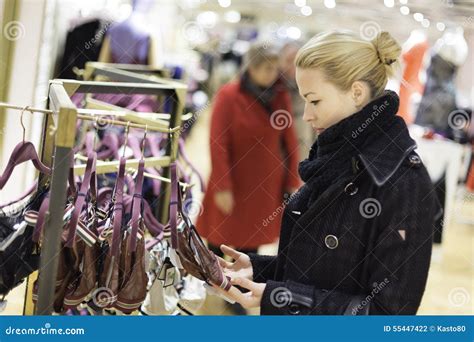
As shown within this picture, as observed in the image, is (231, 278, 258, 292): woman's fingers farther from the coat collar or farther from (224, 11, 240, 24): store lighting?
(224, 11, 240, 24): store lighting

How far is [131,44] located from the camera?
398 cm

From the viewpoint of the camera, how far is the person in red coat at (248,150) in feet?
11.6

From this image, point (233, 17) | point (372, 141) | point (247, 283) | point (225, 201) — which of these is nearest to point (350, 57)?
point (372, 141)

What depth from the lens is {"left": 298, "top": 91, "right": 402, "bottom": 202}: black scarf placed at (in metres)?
→ 1.83

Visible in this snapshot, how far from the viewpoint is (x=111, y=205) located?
6.48 feet

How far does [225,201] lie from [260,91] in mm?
574

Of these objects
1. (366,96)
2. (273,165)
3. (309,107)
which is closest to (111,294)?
(309,107)

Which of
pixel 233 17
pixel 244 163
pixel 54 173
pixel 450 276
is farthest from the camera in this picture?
pixel 233 17

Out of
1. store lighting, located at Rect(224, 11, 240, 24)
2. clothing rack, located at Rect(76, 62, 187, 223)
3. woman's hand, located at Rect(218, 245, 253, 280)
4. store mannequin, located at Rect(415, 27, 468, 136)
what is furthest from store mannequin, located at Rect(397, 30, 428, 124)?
store lighting, located at Rect(224, 11, 240, 24)

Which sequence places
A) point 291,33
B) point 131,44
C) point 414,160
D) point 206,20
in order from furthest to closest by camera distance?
1. point 206,20
2. point 291,33
3. point 131,44
4. point 414,160

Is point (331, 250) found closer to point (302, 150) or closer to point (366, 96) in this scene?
point (366, 96)

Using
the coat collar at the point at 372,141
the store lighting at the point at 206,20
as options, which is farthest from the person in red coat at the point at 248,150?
the store lighting at the point at 206,20

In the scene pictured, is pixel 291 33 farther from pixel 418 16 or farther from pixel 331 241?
pixel 331 241

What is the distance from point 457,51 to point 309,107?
3337 millimetres
